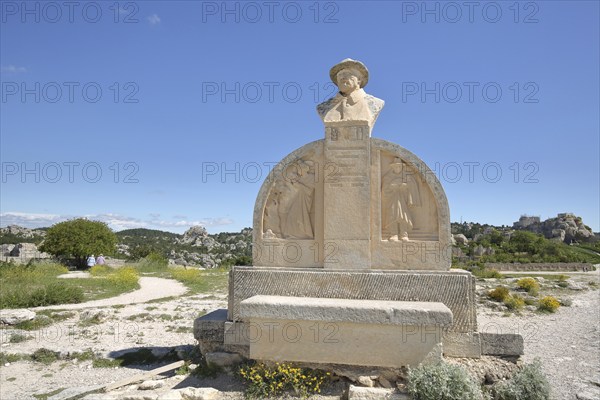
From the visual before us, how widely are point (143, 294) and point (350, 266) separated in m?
12.6

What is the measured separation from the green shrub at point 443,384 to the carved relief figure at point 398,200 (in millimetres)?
1835

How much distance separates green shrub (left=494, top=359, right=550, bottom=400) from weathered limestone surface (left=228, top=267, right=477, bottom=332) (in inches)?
29.4

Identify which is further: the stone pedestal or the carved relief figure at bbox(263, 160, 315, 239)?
the carved relief figure at bbox(263, 160, 315, 239)

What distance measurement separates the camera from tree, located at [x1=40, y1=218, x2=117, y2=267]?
27.0 meters

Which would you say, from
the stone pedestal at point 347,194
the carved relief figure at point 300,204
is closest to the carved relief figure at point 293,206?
the carved relief figure at point 300,204

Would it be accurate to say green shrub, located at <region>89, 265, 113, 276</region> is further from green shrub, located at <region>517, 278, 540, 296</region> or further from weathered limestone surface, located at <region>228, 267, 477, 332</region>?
green shrub, located at <region>517, 278, 540, 296</region>

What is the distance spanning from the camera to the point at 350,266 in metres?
5.89

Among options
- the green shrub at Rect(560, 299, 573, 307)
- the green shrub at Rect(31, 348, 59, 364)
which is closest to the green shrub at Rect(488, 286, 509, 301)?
the green shrub at Rect(560, 299, 573, 307)

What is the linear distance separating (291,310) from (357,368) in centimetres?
116

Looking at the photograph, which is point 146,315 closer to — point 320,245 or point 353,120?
point 320,245

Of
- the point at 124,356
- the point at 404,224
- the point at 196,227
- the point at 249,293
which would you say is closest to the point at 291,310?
the point at 249,293

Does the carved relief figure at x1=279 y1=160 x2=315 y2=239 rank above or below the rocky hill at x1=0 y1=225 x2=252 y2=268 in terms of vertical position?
above

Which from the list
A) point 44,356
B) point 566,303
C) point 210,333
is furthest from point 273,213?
point 566,303

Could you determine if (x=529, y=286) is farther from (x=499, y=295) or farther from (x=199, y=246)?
(x=199, y=246)
